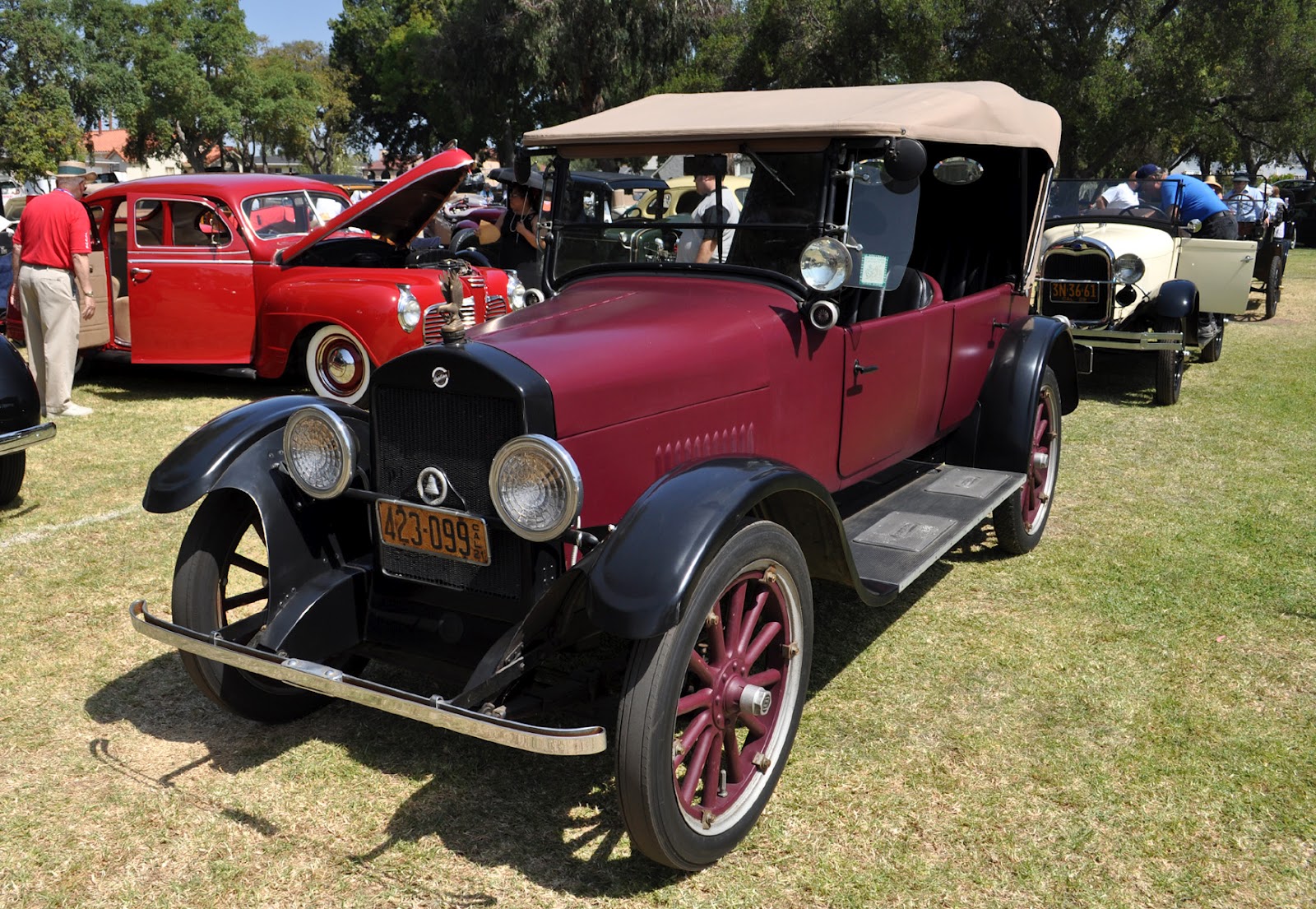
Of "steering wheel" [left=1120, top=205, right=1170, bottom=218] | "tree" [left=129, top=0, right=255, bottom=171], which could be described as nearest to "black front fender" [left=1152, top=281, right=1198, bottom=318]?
"steering wheel" [left=1120, top=205, right=1170, bottom=218]

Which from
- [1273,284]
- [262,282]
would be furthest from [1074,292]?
[262,282]

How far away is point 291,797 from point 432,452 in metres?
1.12

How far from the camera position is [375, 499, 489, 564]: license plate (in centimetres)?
301

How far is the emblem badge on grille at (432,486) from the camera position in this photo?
3.05 metres

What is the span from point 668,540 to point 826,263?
138 centimetres

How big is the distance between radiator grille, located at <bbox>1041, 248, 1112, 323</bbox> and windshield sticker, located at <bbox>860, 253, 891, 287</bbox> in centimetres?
566

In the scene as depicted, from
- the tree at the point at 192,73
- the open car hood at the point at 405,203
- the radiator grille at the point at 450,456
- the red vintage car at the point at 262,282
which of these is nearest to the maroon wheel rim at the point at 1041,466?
the radiator grille at the point at 450,456

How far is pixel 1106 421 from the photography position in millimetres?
8070

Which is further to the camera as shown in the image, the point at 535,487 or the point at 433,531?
the point at 433,531

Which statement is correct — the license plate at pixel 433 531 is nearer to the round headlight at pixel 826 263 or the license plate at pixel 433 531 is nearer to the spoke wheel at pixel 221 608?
the spoke wheel at pixel 221 608

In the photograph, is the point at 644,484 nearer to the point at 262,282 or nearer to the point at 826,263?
the point at 826,263

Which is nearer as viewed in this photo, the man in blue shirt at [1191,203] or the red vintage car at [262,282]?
the red vintage car at [262,282]

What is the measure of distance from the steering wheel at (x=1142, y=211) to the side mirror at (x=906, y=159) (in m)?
7.34

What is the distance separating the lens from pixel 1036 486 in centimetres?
540
